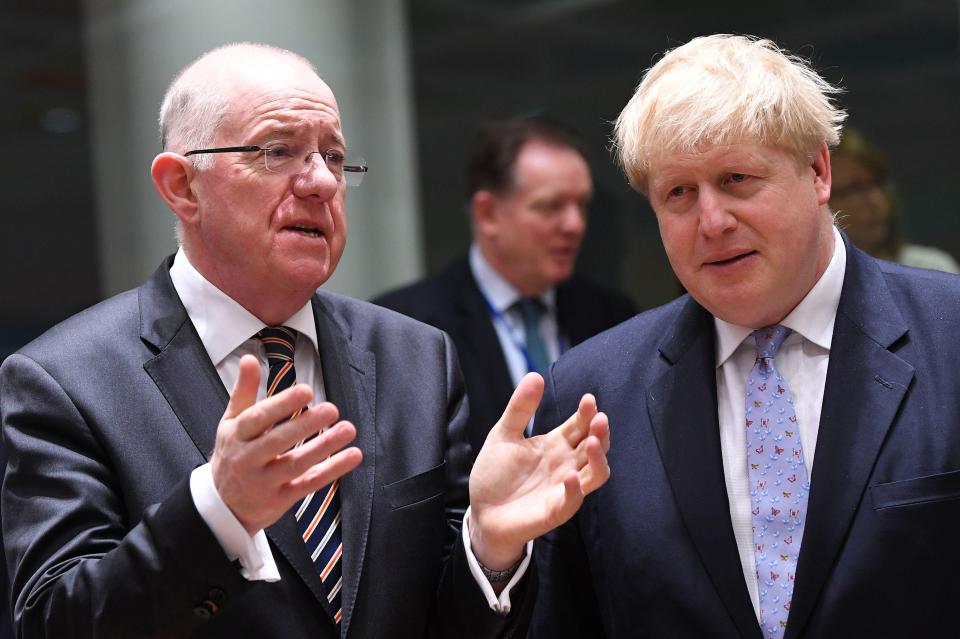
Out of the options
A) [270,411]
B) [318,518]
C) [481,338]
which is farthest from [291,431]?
[481,338]

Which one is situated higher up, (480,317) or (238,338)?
(238,338)

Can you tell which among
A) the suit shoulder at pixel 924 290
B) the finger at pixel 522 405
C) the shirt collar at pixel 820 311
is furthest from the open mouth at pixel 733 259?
the finger at pixel 522 405

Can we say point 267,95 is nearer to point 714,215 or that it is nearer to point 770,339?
point 714,215

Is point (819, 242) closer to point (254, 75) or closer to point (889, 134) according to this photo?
point (254, 75)

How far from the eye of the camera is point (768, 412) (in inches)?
86.5

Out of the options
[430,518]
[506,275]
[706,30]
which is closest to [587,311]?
[506,275]

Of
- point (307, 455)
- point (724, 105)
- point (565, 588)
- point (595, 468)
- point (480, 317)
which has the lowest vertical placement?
point (565, 588)

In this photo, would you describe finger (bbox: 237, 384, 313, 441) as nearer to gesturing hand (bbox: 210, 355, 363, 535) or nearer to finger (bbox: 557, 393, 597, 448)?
gesturing hand (bbox: 210, 355, 363, 535)

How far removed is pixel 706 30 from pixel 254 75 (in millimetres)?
2696

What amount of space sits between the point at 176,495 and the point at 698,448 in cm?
98

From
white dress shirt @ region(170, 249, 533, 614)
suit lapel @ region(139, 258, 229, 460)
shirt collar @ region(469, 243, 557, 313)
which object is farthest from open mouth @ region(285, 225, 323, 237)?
shirt collar @ region(469, 243, 557, 313)

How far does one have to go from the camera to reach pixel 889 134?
427 cm

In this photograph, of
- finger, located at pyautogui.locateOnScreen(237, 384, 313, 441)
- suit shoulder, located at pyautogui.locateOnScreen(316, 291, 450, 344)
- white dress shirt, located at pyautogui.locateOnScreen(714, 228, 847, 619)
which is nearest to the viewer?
finger, located at pyautogui.locateOnScreen(237, 384, 313, 441)

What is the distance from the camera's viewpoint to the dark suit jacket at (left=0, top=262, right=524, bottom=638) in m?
1.87
